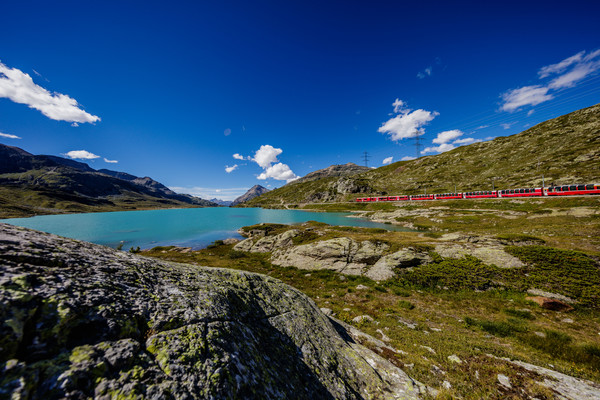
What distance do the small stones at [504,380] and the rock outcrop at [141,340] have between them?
3.21m

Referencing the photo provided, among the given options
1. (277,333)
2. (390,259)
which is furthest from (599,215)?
(277,333)

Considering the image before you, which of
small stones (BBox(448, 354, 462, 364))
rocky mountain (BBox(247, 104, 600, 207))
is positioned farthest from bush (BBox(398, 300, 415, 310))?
rocky mountain (BBox(247, 104, 600, 207))

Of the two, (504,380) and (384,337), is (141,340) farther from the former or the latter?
(384,337)

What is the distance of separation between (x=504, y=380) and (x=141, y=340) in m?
11.7

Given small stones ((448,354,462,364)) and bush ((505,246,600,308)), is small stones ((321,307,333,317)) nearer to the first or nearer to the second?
small stones ((448,354,462,364))

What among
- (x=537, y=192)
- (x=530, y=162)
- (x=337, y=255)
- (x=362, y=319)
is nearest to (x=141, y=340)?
(x=362, y=319)

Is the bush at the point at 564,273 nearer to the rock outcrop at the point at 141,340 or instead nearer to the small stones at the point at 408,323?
the small stones at the point at 408,323

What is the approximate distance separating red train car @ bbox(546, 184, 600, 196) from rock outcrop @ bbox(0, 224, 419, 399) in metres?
103

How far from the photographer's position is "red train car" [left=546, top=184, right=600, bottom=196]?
63.4 m

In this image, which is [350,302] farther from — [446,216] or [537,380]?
[446,216]

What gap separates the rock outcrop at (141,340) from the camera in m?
2.89

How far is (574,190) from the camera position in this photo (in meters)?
68.8

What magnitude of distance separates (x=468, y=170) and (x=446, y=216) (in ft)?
429

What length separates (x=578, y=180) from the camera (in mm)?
88625
